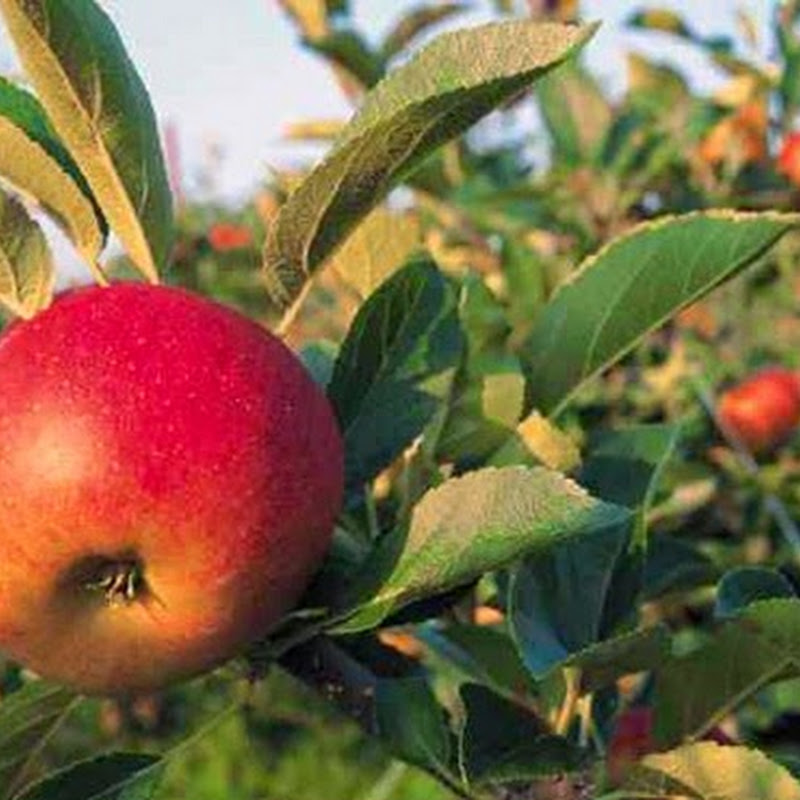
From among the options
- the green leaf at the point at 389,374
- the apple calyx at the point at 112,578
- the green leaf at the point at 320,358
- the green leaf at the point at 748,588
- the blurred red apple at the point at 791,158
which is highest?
the apple calyx at the point at 112,578

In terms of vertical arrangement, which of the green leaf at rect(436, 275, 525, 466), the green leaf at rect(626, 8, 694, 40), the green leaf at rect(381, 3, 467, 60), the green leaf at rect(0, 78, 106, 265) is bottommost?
the green leaf at rect(626, 8, 694, 40)

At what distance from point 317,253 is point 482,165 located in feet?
5.88

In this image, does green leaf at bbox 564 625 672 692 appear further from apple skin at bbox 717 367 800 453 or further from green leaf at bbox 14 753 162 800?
apple skin at bbox 717 367 800 453

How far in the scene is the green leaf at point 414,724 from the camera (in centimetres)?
89

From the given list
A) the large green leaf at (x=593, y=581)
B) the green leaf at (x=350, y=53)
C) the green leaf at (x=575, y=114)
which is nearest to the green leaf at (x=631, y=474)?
the large green leaf at (x=593, y=581)

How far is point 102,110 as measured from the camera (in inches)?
33.6

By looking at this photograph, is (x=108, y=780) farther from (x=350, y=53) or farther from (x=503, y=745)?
(x=350, y=53)

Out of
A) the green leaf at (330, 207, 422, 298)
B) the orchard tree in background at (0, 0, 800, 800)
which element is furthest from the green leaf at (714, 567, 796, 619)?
the green leaf at (330, 207, 422, 298)

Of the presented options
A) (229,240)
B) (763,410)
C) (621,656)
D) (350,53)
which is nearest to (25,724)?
(621,656)

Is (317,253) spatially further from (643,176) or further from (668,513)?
(643,176)

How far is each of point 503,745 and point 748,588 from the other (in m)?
0.14

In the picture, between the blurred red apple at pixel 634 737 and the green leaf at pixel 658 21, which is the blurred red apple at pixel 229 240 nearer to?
the green leaf at pixel 658 21

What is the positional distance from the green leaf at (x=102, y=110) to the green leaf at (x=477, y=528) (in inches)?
7.1

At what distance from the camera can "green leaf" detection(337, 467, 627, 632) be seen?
0.76 metres
